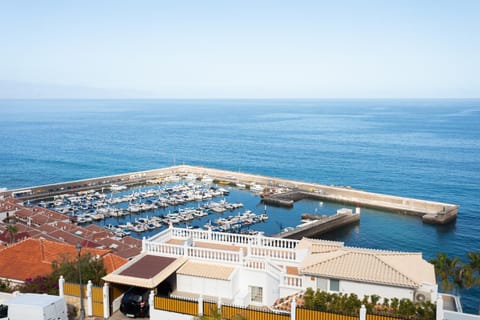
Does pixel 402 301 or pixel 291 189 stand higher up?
pixel 402 301

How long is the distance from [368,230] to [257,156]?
187 feet

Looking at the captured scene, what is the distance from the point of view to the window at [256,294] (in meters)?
15.3

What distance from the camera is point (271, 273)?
15000 millimetres

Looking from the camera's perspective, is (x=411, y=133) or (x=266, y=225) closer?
(x=266, y=225)

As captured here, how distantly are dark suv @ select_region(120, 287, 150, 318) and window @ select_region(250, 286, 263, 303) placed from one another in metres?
3.57

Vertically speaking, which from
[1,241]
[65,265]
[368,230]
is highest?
[65,265]

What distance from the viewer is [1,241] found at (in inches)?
1230

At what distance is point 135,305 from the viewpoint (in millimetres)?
13742

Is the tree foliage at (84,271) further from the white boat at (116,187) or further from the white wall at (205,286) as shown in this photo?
the white boat at (116,187)

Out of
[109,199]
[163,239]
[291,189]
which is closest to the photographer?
[163,239]

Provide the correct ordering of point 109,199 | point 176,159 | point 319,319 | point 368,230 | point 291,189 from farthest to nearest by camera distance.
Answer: point 176,159 < point 291,189 < point 109,199 < point 368,230 < point 319,319

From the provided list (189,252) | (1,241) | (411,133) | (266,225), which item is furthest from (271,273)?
(411,133)

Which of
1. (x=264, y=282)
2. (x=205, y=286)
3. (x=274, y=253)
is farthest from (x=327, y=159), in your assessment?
(x=205, y=286)

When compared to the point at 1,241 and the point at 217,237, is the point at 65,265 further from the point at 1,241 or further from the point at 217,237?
the point at 1,241
